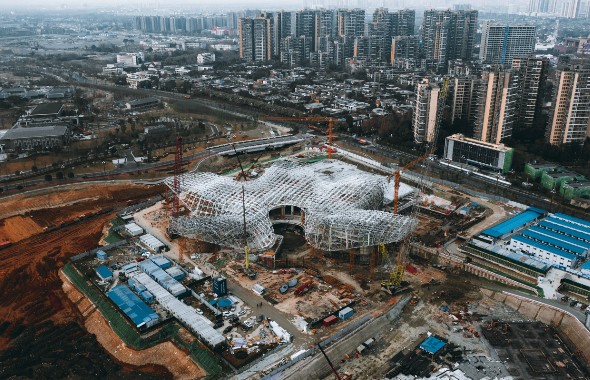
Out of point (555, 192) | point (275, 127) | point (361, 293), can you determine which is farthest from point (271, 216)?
point (275, 127)

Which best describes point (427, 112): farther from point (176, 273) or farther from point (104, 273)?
point (104, 273)

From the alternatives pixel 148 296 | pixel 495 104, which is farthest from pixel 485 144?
pixel 148 296

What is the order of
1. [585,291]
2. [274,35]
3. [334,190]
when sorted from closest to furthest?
1. [585,291]
2. [334,190]
3. [274,35]

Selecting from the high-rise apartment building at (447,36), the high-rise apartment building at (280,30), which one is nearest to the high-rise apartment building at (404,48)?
the high-rise apartment building at (447,36)

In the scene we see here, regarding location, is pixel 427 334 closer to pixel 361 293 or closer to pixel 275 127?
pixel 361 293

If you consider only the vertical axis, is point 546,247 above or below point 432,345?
above

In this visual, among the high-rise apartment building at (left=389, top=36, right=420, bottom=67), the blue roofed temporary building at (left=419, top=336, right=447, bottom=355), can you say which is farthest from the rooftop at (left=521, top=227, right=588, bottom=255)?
the high-rise apartment building at (left=389, top=36, right=420, bottom=67)

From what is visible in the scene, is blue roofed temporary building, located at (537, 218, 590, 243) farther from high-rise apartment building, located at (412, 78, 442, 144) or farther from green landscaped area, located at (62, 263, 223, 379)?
green landscaped area, located at (62, 263, 223, 379)
